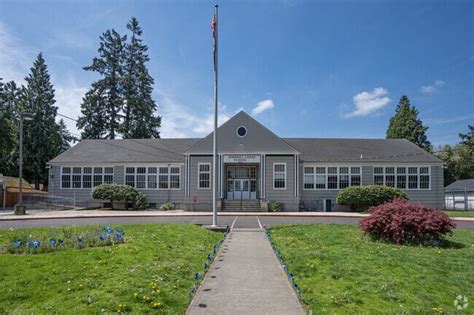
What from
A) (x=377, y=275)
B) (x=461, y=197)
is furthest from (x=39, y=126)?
(x=461, y=197)

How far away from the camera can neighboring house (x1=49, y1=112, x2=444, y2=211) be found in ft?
99.6

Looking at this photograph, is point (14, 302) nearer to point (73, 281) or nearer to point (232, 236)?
point (73, 281)

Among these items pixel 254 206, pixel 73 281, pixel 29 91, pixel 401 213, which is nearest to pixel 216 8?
pixel 401 213

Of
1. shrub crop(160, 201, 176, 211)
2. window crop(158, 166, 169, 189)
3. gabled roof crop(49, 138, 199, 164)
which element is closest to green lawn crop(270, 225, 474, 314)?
shrub crop(160, 201, 176, 211)

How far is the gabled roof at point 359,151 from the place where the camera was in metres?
32.5

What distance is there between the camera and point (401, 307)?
5824 millimetres

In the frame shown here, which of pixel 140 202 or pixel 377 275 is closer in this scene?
pixel 377 275

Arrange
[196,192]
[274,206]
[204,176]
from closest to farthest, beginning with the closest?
[274,206], [196,192], [204,176]

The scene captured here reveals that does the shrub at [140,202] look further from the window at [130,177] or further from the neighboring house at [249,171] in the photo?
the window at [130,177]

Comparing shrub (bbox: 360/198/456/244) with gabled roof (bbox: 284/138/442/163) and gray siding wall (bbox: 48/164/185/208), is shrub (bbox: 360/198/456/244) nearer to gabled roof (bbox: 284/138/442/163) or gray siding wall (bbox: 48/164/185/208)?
gabled roof (bbox: 284/138/442/163)

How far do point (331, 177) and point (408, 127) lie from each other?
2894cm

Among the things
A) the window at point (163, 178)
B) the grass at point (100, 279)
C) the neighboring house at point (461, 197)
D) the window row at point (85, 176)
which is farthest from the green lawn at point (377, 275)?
the neighboring house at point (461, 197)

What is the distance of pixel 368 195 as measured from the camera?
2931cm

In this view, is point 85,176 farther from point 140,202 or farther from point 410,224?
point 410,224
